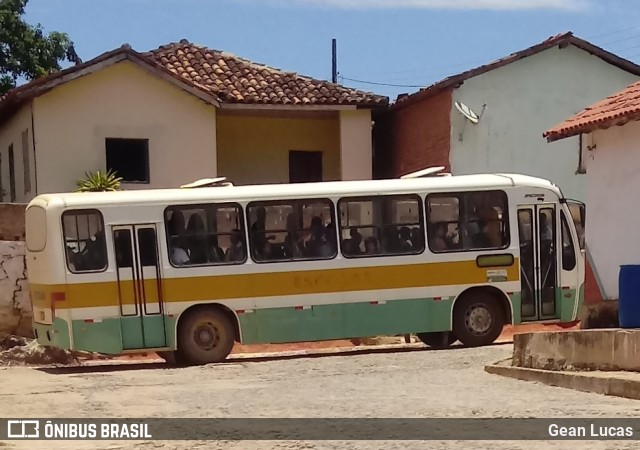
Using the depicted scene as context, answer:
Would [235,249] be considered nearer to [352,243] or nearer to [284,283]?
[284,283]

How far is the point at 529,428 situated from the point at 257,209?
8520mm

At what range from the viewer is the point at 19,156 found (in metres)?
26.5

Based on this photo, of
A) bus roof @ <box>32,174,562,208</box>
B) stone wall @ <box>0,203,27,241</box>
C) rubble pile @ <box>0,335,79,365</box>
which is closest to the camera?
bus roof @ <box>32,174,562,208</box>

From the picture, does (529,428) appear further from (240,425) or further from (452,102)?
(452,102)

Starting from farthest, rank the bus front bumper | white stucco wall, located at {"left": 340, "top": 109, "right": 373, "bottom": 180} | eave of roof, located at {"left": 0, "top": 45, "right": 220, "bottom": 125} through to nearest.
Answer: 1. white stucco wall, located at {"left": 340, "top": 109, "right": 373, "bottom": 180}
2. eave of roof, located at {"left": 0, "top": 45, "right": 220, "bottom": 125}
3. the bus front bumper

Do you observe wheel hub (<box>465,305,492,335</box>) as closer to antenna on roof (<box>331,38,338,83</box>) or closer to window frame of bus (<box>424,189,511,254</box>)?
window frame of bus (<box>424,189,511,254</box>)

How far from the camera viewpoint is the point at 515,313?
A: 16719 mm

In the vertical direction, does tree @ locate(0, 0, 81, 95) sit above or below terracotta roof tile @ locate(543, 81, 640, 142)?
above

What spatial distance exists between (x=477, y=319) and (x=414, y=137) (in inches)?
434

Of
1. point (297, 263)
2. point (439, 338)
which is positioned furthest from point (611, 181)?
point (297, 263)

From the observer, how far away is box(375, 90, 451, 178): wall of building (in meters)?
25.4

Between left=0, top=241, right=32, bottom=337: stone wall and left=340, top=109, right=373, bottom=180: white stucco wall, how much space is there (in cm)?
1075

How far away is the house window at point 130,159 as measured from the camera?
82.2 ft

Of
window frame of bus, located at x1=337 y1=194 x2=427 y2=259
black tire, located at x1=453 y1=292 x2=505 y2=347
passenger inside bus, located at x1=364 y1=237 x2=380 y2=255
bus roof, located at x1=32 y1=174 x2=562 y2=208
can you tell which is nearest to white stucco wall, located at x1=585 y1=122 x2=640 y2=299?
bus roof, located at x1=32 y1=174 x2=562 y2=208
